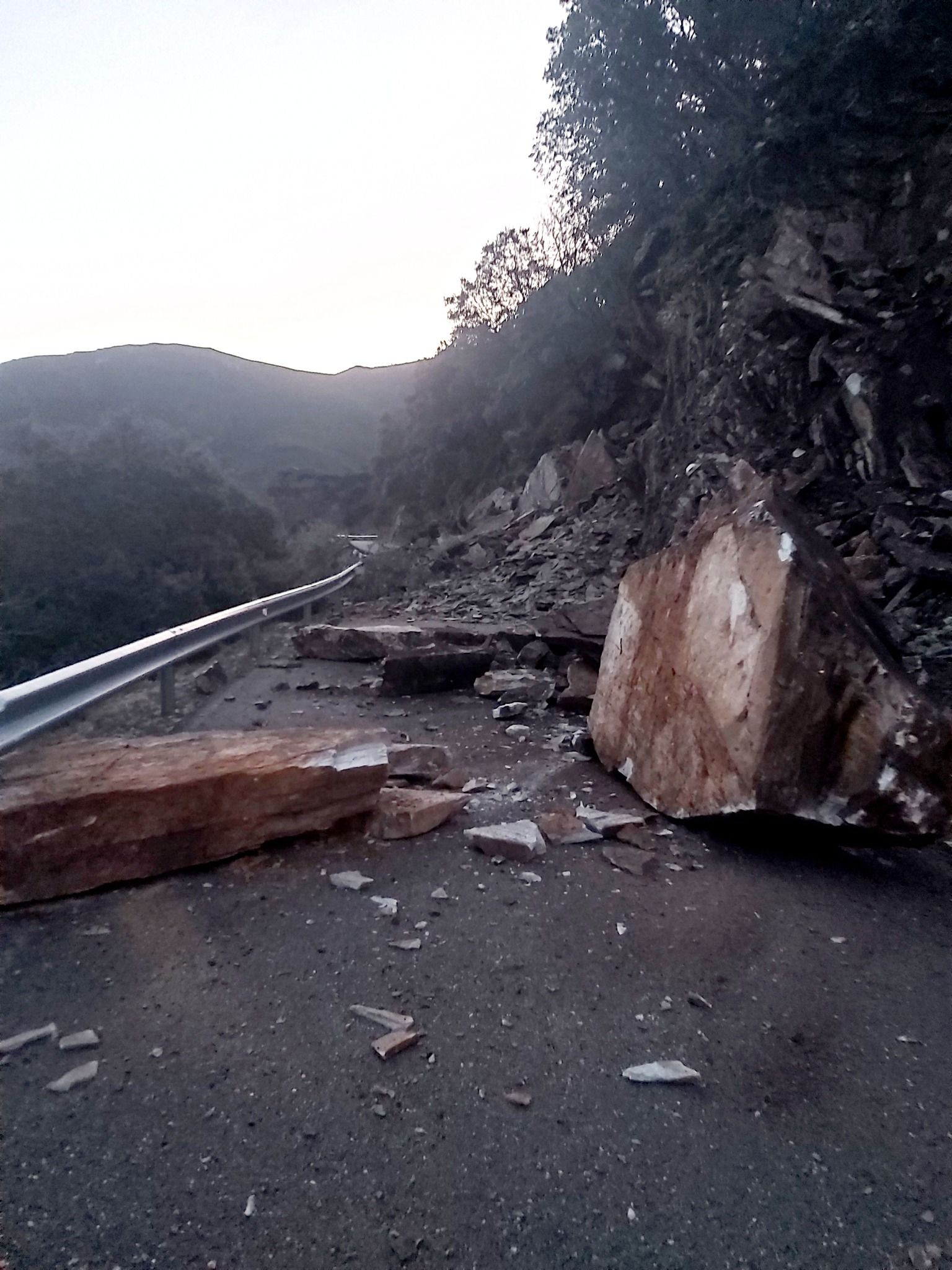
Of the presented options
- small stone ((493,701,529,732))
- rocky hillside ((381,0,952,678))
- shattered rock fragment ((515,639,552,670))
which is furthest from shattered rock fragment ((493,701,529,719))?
rocky hillside ((381,0,952,678))

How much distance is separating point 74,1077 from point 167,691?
3.49m

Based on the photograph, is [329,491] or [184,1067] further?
[329,491]

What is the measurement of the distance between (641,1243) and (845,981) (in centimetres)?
113

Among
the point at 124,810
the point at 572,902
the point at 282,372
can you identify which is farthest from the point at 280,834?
the point at 282,372

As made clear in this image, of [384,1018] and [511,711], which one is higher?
[384,1018]

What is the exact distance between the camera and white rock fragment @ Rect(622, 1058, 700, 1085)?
1911 mm

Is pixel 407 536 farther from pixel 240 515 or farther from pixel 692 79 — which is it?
pixel 692 79

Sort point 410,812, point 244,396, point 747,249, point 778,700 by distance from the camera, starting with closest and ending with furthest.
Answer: point 778,700 < point 410,812 < point 747,249 < point 244,396

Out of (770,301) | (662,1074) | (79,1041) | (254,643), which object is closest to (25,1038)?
(79,1041)

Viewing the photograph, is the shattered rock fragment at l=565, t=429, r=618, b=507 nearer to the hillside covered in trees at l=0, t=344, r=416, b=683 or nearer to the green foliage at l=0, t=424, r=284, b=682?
the hillside covered in trees at l=0, t=344, r=416, b=683

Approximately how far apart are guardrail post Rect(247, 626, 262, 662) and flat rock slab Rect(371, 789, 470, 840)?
4.45m

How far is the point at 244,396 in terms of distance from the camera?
216 feet

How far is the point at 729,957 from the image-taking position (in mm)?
2455

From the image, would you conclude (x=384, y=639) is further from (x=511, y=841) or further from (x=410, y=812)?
(x=511, y=841)
